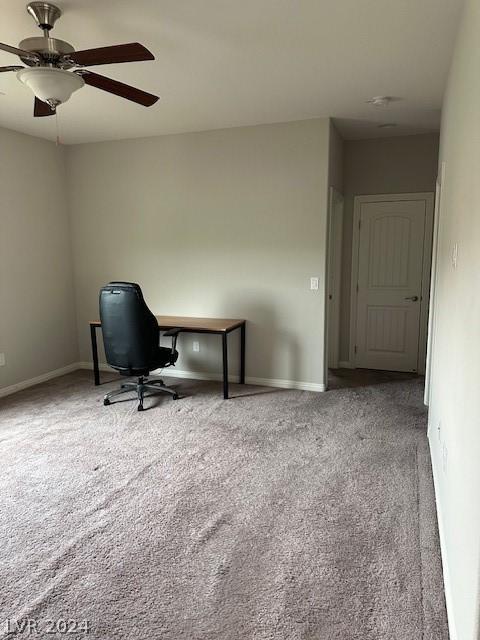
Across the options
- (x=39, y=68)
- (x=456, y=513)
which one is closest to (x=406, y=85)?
(x=39, y=68)

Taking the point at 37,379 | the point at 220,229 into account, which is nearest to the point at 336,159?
the point at 220,229

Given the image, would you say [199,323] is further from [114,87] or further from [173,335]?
[114,87]

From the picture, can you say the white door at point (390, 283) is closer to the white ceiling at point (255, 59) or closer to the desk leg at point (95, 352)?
the white ceiling at point (255, 59)

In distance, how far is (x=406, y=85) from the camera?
3.28 m

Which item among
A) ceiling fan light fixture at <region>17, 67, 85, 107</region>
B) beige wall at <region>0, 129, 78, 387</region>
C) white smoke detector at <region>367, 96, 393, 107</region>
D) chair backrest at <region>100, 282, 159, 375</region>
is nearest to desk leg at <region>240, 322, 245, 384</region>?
chair backrest at <region>100, 282, 159, 375</region>

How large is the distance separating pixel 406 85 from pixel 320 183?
1.15 m

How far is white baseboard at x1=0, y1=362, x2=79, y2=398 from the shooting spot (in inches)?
178

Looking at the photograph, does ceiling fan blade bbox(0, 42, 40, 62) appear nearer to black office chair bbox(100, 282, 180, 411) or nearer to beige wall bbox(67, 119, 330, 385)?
black office chair bbox(100, 282, 180, 411)

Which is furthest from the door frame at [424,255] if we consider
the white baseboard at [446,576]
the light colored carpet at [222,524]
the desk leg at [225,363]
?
the white baseboard at [446,576]

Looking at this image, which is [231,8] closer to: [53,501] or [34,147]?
[53,501]

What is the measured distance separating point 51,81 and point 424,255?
13.1ft

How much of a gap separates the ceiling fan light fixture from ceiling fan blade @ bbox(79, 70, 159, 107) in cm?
7

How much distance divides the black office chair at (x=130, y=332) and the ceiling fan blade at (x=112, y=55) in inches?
73.8

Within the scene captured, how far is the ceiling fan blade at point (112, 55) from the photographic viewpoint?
206cm
